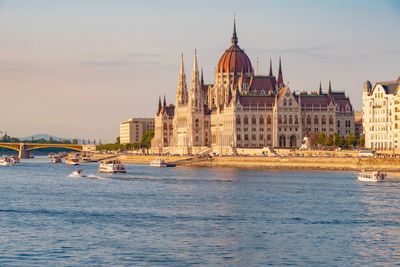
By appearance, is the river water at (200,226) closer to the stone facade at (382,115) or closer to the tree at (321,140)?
the stone facade at (382,115)

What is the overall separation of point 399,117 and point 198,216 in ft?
354

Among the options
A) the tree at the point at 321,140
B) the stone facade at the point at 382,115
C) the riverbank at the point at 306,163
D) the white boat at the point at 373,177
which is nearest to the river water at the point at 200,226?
the white boat at the point at 373,177

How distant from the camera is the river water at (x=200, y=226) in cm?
5181

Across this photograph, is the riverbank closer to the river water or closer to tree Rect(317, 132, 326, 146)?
tree Rect(317, 132, 326, 146)

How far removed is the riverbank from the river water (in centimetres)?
3909

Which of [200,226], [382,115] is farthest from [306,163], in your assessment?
[200,226]

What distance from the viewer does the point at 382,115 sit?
179875 millimetres

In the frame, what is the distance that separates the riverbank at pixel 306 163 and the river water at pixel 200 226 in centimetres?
3909

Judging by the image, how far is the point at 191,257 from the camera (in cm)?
5169

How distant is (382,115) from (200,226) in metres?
120

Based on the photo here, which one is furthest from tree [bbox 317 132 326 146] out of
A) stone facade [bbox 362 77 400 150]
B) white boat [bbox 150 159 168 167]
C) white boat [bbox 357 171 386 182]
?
white boat [bbox 357 171 386 182]

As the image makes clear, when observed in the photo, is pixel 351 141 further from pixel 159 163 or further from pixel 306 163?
pixel 159 163

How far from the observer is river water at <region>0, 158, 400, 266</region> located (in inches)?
2040

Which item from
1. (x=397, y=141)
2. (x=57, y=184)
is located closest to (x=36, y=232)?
(x=57, y=184)
